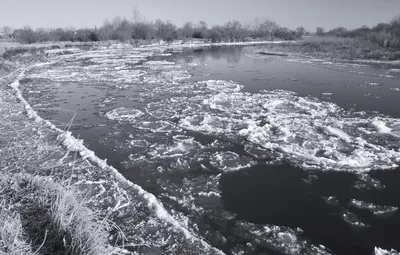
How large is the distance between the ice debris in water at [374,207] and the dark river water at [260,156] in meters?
0.02

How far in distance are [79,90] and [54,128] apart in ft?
17.6

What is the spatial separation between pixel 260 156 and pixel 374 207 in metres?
2.13

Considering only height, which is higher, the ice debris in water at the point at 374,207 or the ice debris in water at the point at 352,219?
the ice debris in water at the point at 374,207

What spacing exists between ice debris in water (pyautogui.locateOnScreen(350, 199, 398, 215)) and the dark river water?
2 centimetres

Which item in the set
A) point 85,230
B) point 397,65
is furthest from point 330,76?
point 85,230

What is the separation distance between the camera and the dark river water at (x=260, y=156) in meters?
3.26

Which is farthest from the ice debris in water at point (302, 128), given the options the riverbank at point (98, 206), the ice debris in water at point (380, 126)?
the riverbank at point (98, 206)

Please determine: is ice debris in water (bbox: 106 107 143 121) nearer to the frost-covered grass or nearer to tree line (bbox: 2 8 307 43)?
the frost-covered grass

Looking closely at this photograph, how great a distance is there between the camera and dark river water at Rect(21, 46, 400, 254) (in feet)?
10.7

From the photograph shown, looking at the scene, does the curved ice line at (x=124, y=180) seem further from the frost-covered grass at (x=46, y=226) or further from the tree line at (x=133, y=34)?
the tree line at (x=133, y=34)

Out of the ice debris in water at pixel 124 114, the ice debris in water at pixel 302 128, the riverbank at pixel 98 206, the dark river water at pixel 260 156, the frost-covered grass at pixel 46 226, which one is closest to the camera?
the frost-covered grass at pixel 46 226

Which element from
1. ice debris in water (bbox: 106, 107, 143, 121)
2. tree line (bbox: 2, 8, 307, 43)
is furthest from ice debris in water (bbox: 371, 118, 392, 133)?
tree line (bbox: 2, 8, 307, 43)

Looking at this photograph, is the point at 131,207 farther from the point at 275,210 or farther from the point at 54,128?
the point at 54,128

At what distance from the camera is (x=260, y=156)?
17.0 feet
